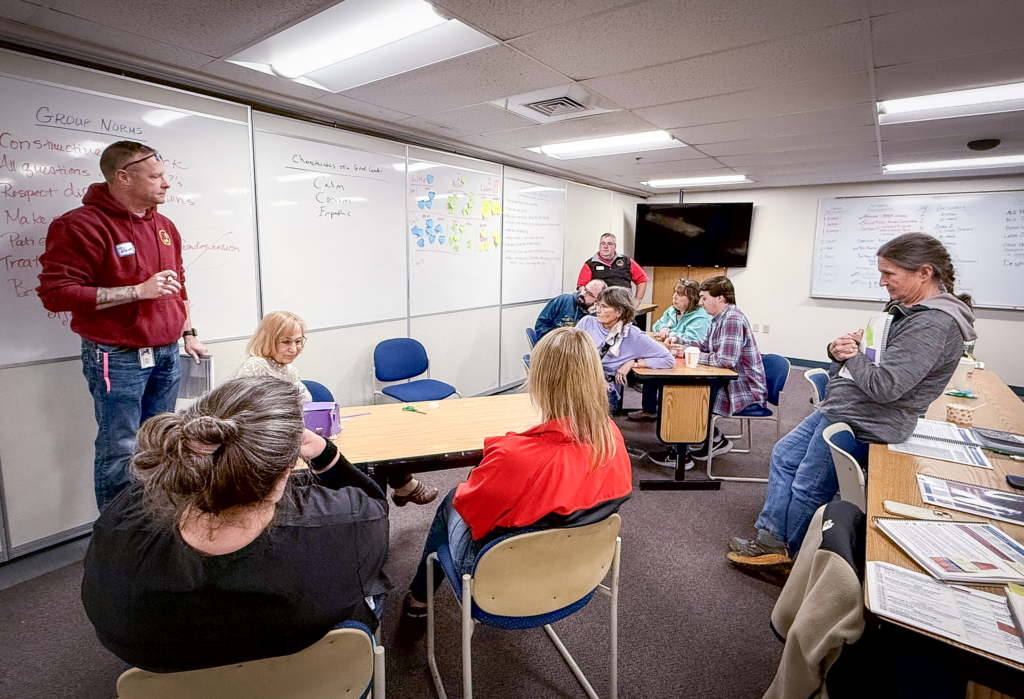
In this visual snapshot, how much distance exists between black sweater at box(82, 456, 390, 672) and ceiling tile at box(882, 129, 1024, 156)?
4.65 metres

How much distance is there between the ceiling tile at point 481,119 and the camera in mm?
3072

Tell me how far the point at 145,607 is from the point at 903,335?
7.78 feet

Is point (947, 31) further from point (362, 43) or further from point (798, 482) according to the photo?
point (362, 43)

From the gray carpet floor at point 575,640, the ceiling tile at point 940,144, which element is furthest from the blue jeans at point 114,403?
the ceiling tile at point 940,144

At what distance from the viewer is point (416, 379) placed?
4148 millimetres

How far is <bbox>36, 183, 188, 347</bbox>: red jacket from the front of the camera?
1.99 metres

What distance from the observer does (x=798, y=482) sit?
2273 millimetres

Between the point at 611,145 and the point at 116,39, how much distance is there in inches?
126

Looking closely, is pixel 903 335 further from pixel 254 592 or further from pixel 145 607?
pixel 145 607

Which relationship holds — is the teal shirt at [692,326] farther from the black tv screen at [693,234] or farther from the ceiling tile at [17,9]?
the ceiling tile at [17,9]

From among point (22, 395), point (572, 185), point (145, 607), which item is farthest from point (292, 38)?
point (572, 185)

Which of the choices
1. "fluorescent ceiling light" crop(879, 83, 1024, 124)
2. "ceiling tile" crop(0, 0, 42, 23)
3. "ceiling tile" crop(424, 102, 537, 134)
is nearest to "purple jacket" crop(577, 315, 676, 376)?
"ceiling tile" crop(424, 102, 537, 134)

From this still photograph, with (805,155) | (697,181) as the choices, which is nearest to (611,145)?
(805,155)

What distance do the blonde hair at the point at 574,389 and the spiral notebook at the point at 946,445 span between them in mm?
1339
